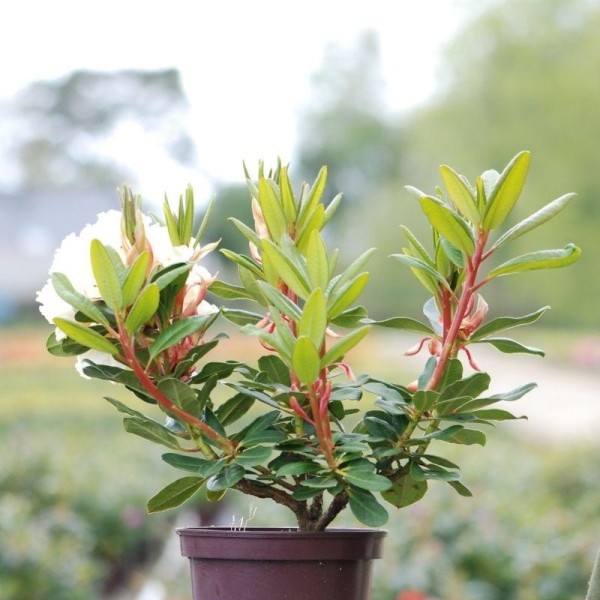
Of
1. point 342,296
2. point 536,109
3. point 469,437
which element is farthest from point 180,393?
point 536,109

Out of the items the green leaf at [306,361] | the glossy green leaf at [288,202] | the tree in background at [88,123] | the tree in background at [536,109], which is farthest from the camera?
the tree in background at [88,123]

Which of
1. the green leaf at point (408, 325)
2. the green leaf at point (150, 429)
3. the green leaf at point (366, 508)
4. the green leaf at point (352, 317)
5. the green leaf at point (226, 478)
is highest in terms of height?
the green leaf at point (352, 317)

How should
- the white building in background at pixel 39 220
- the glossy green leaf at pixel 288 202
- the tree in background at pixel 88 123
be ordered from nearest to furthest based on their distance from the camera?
the glossy green leaf at pixel 288 202 < the white building in background at pixel 39 220 < the tree in background at pixel 88 123

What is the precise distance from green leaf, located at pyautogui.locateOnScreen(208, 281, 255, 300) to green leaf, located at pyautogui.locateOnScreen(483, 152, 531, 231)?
0.22 m

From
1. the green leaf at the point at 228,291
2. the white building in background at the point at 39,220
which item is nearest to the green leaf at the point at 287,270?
the green leaf at the point at 228,291

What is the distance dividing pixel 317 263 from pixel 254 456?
165 mm

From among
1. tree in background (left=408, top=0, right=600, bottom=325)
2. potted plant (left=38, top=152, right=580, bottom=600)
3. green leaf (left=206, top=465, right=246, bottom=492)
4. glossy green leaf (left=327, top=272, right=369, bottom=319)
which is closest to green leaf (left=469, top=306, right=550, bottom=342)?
potted plant (left=38, top=152, right=580, bottom=600)

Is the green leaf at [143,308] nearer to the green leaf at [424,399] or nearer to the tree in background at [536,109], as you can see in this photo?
the green leaf at [424,399]

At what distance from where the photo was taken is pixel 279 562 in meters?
0.79

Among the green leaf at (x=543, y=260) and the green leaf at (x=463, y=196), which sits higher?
the green leaf at (x=463, y=196)

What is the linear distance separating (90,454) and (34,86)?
3709 centimetres

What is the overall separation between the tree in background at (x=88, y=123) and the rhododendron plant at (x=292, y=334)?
1493 inches

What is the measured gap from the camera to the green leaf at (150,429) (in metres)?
0.82

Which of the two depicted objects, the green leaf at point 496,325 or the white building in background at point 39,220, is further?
the white building in background at point 39,220
